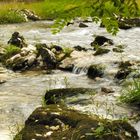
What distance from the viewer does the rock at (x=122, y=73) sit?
43.8ft

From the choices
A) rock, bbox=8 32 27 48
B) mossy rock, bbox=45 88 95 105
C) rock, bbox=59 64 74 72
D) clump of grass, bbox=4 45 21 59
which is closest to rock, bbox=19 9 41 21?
rock, bbox=8 32 27 48

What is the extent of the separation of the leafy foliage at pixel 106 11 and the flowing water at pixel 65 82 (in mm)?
6001

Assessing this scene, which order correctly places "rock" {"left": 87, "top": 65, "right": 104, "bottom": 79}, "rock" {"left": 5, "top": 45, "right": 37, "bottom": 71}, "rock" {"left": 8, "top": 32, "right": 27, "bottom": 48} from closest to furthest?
"rock" {"left": 87, "top": 65, "right": 104, "bottom": 79}
"rock" {"left": 5, "top": 45, "right": 37, "bottom": 71}
"rock" {"left": 8, "top": 32, "right": 27, "bottom": 48}

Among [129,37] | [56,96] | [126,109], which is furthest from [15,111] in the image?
[129,37]

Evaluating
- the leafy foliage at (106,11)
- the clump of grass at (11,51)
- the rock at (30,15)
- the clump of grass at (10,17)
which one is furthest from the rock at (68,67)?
the rock at (30,15)

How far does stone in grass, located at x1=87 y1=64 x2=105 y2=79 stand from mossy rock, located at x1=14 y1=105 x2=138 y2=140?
632 centimetres

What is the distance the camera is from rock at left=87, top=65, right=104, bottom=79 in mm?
14406

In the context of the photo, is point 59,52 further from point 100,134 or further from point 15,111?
point 100,134

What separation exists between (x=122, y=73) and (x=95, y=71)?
4.30ft

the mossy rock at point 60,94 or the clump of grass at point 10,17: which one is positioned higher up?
the mossy rock at point 60,94

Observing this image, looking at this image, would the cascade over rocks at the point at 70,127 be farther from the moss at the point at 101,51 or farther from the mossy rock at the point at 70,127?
the moss at the point at 101,51

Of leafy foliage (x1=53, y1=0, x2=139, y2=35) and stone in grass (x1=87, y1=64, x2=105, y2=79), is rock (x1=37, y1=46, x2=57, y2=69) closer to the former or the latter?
stone in grass (x1=87, y1=64, x2=105, y2=79)

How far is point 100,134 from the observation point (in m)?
6.45

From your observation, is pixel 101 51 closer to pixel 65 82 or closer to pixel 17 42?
pixel 17 42
